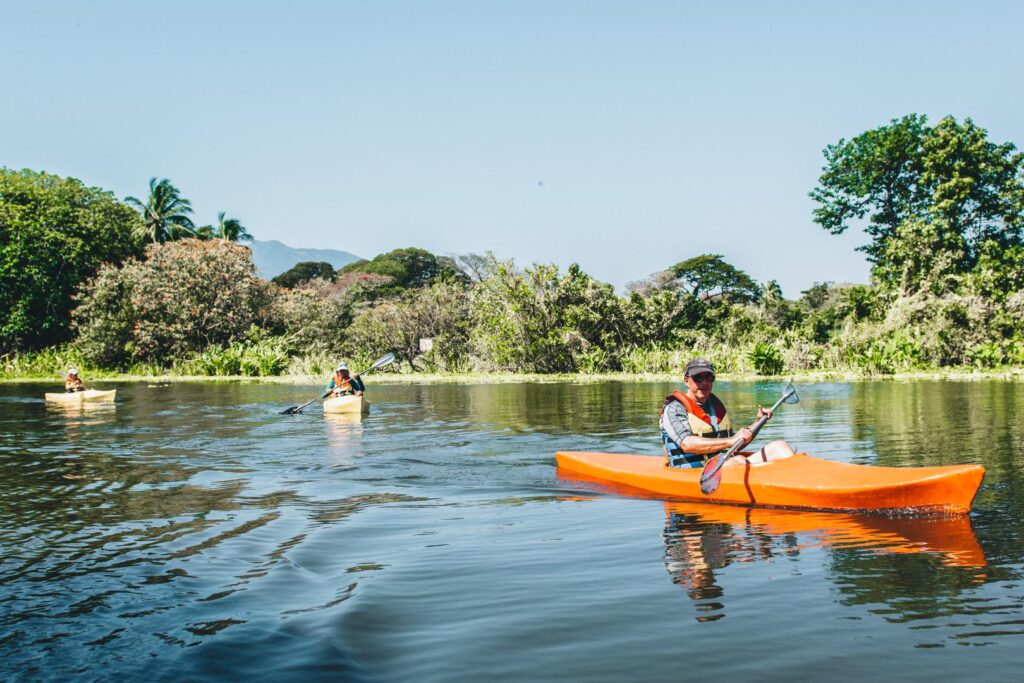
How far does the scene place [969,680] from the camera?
3664mm

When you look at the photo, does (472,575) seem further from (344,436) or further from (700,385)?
(344,436)

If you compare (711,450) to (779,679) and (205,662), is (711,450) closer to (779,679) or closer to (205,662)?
(779,679)

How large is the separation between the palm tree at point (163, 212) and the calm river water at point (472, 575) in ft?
124

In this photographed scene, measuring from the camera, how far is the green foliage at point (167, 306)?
35.8m

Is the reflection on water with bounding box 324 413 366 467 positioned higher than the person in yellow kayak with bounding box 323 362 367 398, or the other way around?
the person in yellow kayak with bounding box 323 362 367 398

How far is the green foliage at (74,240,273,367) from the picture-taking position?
117 ft

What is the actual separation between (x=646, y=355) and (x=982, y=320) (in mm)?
10210

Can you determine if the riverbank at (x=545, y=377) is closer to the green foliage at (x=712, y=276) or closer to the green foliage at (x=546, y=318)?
the green foliage at (x=546, y=318)

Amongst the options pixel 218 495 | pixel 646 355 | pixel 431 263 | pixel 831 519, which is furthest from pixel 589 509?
pixel 431 263

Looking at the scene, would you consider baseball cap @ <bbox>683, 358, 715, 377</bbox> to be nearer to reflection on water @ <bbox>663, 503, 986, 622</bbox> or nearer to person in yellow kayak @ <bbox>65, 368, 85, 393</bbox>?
reflection on water @ <bbox>663, 503, 986, 622</bbox>

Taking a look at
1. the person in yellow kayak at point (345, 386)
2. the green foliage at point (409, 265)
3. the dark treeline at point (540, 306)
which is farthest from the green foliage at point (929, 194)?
the green foliage at point (409, 265)

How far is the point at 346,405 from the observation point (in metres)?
16.3

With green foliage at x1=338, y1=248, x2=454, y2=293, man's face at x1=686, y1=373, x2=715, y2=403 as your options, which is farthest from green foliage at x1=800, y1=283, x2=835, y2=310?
man's face at x1=686, y1=373, x2=715, y2=403

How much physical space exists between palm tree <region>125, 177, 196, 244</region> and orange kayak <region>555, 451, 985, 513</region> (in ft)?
141
